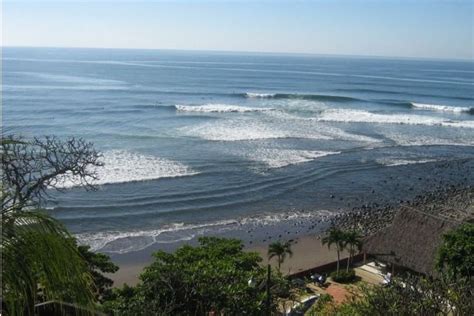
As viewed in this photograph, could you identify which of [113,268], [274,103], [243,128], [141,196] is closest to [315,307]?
[113,268]

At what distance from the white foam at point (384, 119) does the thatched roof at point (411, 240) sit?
1338 inches

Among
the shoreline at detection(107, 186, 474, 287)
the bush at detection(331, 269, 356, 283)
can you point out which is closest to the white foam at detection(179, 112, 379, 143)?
the shoreline at detection(107, 186, 474, 287)

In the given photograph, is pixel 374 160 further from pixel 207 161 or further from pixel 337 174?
pixel 207 161

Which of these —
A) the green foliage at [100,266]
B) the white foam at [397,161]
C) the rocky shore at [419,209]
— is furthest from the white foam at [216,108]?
the green foliage at [100,266]

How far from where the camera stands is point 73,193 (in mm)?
27328

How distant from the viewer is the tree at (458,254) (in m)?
15.0

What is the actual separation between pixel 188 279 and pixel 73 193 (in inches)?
694

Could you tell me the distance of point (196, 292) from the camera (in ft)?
36.3

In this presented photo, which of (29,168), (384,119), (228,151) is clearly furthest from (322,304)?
(384,119)

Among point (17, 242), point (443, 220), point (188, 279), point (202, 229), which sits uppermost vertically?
point (17, 242)

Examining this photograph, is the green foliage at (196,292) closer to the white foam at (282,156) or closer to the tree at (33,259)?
the tree at (33,259)

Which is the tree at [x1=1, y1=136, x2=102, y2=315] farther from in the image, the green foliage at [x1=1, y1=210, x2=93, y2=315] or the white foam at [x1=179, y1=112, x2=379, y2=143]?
the white foam at [x1=179, y1=112, x2=379, y2=143]

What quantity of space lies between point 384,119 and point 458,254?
139ft

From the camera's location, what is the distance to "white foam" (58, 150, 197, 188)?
29688 mm
